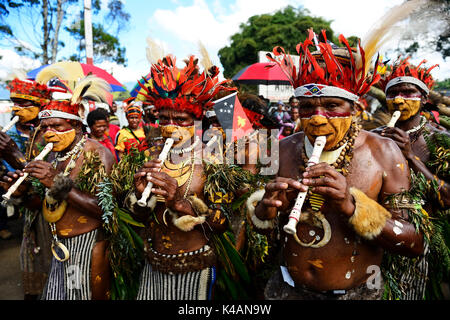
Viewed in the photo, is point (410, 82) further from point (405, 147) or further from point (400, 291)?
point (400, 291)

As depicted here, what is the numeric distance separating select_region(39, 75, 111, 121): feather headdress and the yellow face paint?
99.2 inches

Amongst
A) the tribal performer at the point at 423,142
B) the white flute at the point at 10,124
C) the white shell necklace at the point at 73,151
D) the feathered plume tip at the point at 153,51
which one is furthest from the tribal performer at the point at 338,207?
the white flute at the point at 10,124

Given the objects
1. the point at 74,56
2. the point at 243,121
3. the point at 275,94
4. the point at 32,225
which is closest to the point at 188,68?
the point at 243,121

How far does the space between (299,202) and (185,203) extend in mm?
1024

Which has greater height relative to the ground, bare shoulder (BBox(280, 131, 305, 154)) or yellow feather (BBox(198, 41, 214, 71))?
yellow feather (BBox(198, 41, 214, 71))

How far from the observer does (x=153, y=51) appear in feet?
10.3

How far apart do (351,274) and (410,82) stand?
2.28m

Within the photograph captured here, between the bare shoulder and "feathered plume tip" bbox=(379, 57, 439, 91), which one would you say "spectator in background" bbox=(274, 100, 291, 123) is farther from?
the bare shoulder

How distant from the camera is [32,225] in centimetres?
365

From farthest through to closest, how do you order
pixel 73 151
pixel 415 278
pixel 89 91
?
pixel 89 91 → pixel 73 151 → pixel 415 278

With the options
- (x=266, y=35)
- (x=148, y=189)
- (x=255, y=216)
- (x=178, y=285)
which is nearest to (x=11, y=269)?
(x=178, y=285)

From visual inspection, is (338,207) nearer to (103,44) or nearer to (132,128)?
(132,128)

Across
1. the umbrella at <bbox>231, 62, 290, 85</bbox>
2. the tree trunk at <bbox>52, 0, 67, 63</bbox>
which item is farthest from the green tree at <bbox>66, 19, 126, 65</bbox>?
the umbrella at <bbox>231, 62, 290, 85</bbox>

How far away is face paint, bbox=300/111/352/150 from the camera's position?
194cm
